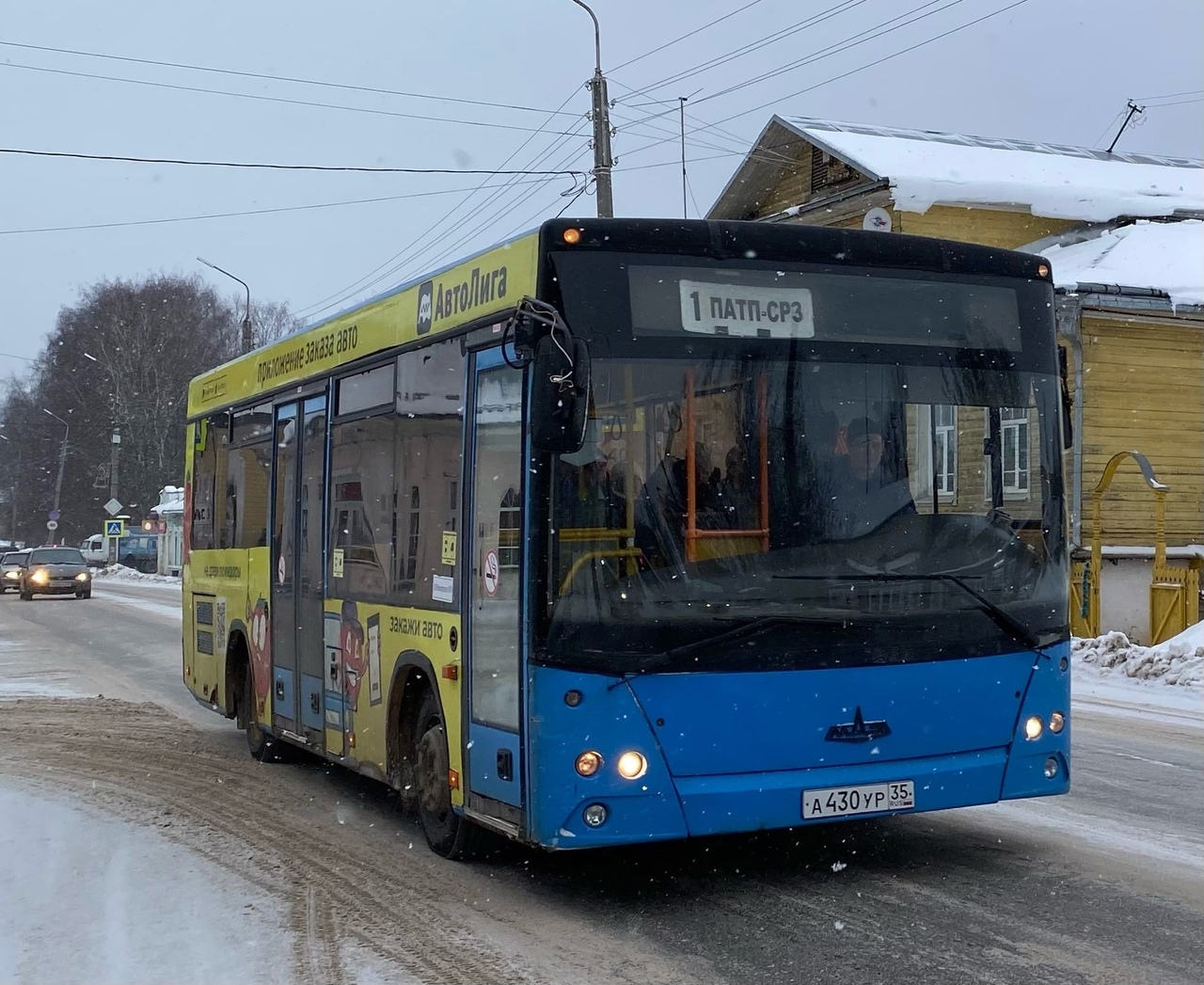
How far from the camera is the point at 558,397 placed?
5.96 metres

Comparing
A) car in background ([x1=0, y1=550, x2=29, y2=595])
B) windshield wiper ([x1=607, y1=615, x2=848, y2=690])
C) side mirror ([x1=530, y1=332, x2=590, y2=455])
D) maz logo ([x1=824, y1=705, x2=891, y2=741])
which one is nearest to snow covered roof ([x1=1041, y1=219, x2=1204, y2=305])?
maz logo ([x1=824, y1=705, x2=891, y2=741])

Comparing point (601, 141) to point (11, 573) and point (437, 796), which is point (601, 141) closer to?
point (437, 796)

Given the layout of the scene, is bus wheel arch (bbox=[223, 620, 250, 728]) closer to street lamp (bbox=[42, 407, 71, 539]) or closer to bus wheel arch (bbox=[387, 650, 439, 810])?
bus wheel arch (bbox=[387, 650, 439, 810])

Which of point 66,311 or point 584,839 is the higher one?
point 66,311

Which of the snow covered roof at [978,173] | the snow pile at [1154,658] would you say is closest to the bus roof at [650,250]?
the snow pile at [1154,658]

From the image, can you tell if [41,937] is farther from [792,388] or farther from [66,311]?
[66,311]

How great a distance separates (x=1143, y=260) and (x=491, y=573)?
884 inches

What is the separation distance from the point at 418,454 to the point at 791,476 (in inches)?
86.0

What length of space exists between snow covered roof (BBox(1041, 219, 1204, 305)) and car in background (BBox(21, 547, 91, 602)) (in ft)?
94.8

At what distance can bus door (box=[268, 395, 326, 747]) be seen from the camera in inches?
365

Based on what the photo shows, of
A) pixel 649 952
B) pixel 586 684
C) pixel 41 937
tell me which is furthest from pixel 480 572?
pixel 41 937

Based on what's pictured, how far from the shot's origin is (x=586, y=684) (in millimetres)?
6074

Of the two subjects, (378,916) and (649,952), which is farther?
(378,916)

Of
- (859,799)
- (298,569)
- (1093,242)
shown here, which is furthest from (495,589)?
(1093,242)
